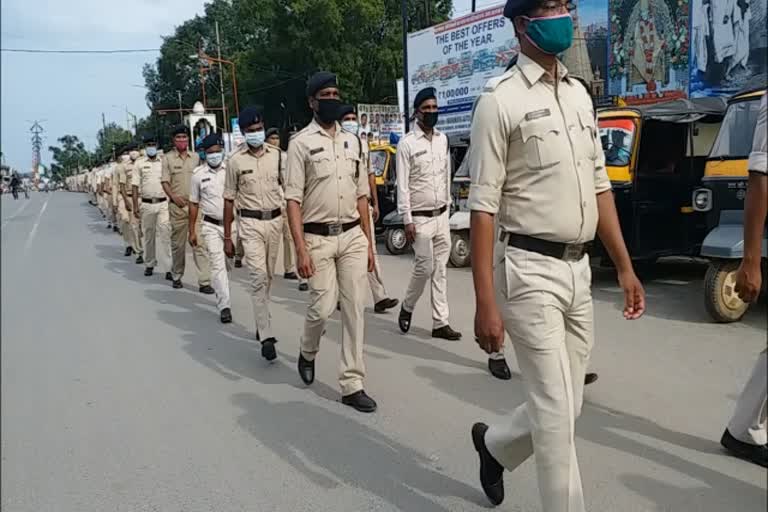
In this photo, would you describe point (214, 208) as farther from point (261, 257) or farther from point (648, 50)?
point (648, 50)

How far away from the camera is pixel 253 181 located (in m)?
6.22

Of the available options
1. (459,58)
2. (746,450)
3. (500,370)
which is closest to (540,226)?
(746,450)

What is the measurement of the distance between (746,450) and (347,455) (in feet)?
6.61

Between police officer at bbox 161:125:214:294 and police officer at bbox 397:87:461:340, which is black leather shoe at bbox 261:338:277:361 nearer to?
police officer at bbox 397:87:461:340

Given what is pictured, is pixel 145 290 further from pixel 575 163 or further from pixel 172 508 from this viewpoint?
pixel 575 163

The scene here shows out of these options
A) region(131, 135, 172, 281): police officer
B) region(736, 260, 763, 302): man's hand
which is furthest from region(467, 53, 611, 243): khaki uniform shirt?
region(131, 135, 172, 281): police officer

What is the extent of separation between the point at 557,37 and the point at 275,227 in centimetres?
406

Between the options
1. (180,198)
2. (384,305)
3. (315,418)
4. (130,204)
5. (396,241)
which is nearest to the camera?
(315,418)

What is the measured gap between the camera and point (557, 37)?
8.51ft

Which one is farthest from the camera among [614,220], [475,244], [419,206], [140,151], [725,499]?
[140,151]

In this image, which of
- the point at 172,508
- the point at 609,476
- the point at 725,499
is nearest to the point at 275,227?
the point at 172,508

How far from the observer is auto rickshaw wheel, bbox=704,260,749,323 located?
6207 millimetres

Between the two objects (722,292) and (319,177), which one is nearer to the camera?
(319,177)

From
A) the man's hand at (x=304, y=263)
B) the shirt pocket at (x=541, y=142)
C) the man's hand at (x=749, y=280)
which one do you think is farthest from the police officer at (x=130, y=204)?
the man's hand at (x=749, y=280)
